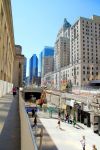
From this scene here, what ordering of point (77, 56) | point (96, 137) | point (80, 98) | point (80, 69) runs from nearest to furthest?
point (96, 137) < point (80, 98) < point (80, 69) < point (77, 56)

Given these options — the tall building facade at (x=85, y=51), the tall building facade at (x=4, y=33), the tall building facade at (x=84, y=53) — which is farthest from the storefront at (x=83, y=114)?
the tall building facade at (x=85, y=51)

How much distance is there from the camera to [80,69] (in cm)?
11569

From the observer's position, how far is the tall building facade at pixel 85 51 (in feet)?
385

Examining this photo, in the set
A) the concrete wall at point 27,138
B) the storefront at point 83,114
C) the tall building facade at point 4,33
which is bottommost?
the storefront at point 83,114

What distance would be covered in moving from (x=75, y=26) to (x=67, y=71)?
2782cm

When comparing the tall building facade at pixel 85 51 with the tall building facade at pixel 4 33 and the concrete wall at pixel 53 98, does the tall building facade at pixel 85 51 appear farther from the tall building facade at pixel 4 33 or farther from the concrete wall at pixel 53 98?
the tall building facade at pixel 4 33

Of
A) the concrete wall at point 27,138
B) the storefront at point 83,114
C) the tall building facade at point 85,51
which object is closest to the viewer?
the concrete wall at point 27,138

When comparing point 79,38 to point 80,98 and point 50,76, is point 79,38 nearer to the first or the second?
point 50,76

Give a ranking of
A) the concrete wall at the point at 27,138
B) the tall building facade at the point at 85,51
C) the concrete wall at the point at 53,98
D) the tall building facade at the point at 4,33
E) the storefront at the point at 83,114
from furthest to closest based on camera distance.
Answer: the tall building facade at the point at 85,51, the concrete wall at the point at 53,98, the storefront at the point at 83,114, the tall building facade at the point at 4,33, the concrete wall at the point at 27,138

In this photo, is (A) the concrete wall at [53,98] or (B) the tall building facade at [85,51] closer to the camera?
(A) the concrete wall at [53,98]

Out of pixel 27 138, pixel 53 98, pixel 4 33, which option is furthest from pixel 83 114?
pixel 27 138

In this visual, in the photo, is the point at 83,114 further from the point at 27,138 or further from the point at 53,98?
the point at 27,138

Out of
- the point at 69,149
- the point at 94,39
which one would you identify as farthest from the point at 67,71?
the point at 69,149

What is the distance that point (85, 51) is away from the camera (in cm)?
12306
